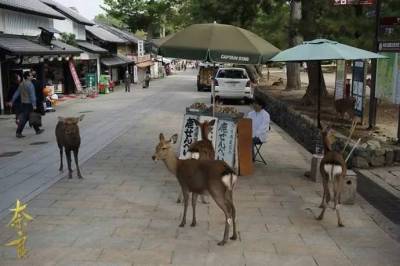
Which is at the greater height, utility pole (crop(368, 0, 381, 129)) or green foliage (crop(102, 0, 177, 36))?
green foliage (crop(102, 0, 177, 36))

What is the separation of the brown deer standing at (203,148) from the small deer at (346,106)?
20.1ft

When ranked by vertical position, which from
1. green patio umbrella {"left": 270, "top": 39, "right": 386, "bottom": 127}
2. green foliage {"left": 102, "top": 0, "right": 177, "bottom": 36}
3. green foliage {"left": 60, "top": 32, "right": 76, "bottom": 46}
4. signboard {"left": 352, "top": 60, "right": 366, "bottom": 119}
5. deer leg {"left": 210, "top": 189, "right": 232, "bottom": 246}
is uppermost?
green foliage {"left": 102, "top": 0, "right": 177, "bottom": 36}

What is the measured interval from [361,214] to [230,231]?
215 cm

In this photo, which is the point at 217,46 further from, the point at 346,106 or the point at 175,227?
the point at 346,106

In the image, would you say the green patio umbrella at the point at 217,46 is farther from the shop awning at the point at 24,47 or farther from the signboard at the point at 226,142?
the shop awning at the point at 24,47

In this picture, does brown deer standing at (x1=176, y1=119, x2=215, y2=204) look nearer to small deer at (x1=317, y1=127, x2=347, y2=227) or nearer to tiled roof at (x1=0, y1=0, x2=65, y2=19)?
small deer at (x1=317, y1=127, x2=347, y2=227)

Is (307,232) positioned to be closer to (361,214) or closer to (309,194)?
(361,214)

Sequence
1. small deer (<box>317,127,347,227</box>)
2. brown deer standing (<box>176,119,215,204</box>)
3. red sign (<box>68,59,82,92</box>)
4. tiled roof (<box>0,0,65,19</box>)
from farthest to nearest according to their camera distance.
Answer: red sign (<box>68,59,82,92</box>)
tiled roof (<box>0,0,65,19</box>)
brown deer standing (<box>176,119,215,204</box>)
small deer (<box>317,127,347,227</box>)

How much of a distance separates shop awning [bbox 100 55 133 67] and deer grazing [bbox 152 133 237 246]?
29.6 metres

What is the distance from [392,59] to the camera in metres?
11.4

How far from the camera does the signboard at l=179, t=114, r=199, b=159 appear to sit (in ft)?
30.4

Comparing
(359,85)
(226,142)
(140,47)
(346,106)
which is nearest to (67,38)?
(140,47)

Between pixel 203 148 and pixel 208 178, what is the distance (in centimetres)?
199


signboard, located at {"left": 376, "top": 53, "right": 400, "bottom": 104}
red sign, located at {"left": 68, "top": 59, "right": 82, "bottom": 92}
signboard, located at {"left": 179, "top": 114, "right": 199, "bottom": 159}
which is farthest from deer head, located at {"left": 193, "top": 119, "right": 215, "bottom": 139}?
red sign, located at {"left": 68, "top": 59, "right": 82, "bottom": 92}
